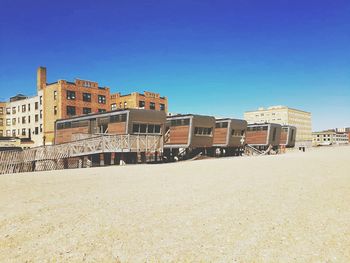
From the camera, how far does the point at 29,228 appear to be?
6773 mm

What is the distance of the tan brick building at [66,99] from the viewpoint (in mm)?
49938

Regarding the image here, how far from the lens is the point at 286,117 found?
5945 inches

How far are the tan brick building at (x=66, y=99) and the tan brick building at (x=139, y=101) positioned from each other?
5.54 m

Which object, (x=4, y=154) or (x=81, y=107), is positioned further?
(x=81, y=107)

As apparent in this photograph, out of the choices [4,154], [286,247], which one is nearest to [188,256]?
[286,247]

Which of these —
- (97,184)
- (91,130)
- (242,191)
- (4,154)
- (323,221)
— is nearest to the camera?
(323,221)

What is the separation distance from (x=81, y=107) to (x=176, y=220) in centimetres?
4861

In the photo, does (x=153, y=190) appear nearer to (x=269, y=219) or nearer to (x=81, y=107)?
(x=269, y=219)

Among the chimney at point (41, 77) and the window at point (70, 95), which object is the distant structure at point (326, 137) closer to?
the window at point (70, 95)

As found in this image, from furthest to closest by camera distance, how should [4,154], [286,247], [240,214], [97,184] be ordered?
1. [4,154]
2. [97,184]
3. [240,214]
4. [286,247]

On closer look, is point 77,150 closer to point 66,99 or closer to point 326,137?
point 66,99

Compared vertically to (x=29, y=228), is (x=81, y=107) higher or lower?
higher

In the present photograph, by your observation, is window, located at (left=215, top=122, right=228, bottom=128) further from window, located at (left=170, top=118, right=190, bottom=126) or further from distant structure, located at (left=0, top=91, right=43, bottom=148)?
distant structure, located at (left=0, top=91, right=43, bottom=148)

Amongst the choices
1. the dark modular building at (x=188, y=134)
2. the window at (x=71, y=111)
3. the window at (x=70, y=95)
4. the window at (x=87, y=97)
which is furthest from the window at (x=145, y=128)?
the window at (x=87, y=97)
